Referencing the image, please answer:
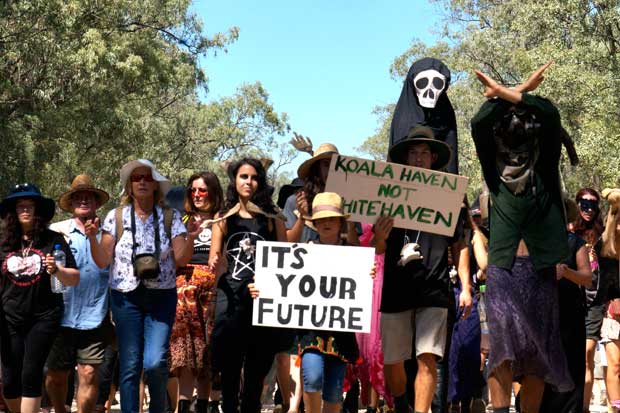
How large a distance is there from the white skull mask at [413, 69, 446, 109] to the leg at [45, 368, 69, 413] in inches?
158

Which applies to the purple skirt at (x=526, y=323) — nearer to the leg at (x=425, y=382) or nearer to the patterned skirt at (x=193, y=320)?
the leg at (x=425, y=382)

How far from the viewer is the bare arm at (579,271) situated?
7738 millimetres

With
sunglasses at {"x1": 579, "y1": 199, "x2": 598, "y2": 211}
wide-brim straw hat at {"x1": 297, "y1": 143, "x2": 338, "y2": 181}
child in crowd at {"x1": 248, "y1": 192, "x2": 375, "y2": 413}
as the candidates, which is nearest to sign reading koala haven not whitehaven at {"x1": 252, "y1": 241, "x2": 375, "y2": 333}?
child in crowd at {"x1": 248, "y1": 192, "x2": 375, "y2": 413}

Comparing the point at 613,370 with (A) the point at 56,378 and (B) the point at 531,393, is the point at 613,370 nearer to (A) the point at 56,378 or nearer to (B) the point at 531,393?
(B) the point at 531,393

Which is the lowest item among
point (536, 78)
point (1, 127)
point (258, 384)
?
point (258, 384)

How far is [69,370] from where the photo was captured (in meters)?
9.67

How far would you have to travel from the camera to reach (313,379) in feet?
25.4

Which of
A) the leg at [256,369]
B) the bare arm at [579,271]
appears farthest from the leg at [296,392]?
the bare arm at [579,271]

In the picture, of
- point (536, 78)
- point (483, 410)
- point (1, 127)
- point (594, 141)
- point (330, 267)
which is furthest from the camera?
point (594, 141)

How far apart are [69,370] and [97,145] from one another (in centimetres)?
2000

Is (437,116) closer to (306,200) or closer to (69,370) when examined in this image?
(306,200)

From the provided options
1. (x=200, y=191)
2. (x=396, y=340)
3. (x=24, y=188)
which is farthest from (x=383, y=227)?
(x=24, y=188)

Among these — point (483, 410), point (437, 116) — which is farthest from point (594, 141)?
point (437, 116)

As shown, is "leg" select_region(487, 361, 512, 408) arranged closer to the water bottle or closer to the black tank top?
the black tank top
